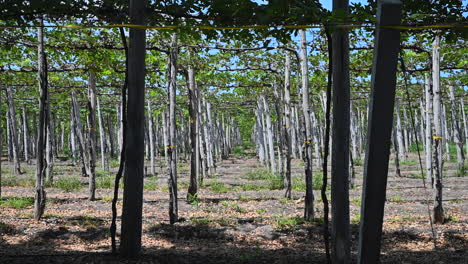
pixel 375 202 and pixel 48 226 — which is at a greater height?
pixel 375 202

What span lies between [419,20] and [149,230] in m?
6.42

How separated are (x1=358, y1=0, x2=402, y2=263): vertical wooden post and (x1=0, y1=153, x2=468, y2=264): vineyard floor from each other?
2.56m

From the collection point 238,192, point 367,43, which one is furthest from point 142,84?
point 238,192

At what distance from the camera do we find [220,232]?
7957 mm

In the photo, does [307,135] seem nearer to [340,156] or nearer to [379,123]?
[340,156]

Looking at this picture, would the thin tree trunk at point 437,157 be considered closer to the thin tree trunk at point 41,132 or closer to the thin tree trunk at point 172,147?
the thin tree trunk at point 172,147

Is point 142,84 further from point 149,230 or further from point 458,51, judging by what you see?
point 458,51

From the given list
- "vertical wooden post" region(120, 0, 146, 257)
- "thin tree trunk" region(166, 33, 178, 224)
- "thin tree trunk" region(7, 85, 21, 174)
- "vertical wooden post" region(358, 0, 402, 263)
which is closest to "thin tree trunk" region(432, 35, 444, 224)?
"thin tree trunk" region(166, 33, 178, 224)

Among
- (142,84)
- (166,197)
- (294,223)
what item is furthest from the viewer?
(166,197)

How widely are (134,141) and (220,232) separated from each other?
13.3 ft

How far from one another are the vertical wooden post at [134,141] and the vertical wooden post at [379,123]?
2908 millimetres

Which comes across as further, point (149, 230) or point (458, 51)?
point (458, 51)

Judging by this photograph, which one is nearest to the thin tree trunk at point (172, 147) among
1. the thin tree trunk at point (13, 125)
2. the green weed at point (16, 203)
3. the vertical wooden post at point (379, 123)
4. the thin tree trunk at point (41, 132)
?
the thin tree trunk at point (41, 132)

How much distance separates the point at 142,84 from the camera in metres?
4.66
